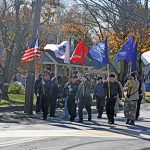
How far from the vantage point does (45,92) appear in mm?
→ 18516

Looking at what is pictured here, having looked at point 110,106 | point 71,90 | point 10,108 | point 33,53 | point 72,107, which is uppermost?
point 33,53

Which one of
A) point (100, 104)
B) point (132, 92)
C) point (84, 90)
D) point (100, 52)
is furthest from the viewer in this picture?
point (100, 104)

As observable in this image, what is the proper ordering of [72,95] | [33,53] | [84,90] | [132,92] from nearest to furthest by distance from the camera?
[132,92] → [84,90] → [72,95] → [33,53]

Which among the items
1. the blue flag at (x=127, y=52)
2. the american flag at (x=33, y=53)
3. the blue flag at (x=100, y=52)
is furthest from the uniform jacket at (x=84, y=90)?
the american flag at (x=33, y=53)

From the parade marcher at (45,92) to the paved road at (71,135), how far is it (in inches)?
25.8

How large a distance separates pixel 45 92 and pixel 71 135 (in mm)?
5331

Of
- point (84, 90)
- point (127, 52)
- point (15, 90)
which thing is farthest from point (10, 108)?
point (15, 90)

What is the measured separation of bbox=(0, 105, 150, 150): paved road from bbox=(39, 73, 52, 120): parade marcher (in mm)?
655

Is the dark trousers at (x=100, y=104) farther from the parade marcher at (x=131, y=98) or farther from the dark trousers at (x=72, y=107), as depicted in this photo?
the parade marcher at (x=131, y=98)

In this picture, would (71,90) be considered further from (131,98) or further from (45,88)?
(131,98)

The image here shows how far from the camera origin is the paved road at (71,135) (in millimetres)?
11438

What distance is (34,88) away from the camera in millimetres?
20906

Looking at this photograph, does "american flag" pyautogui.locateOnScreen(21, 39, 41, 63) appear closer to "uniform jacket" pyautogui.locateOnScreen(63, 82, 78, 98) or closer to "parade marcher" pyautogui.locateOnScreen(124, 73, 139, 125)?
"uniform jacket" pyautogui.locateOnScreen(63, 82, 78, 98)

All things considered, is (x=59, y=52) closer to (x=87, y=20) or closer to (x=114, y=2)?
(x=114, y=2)
